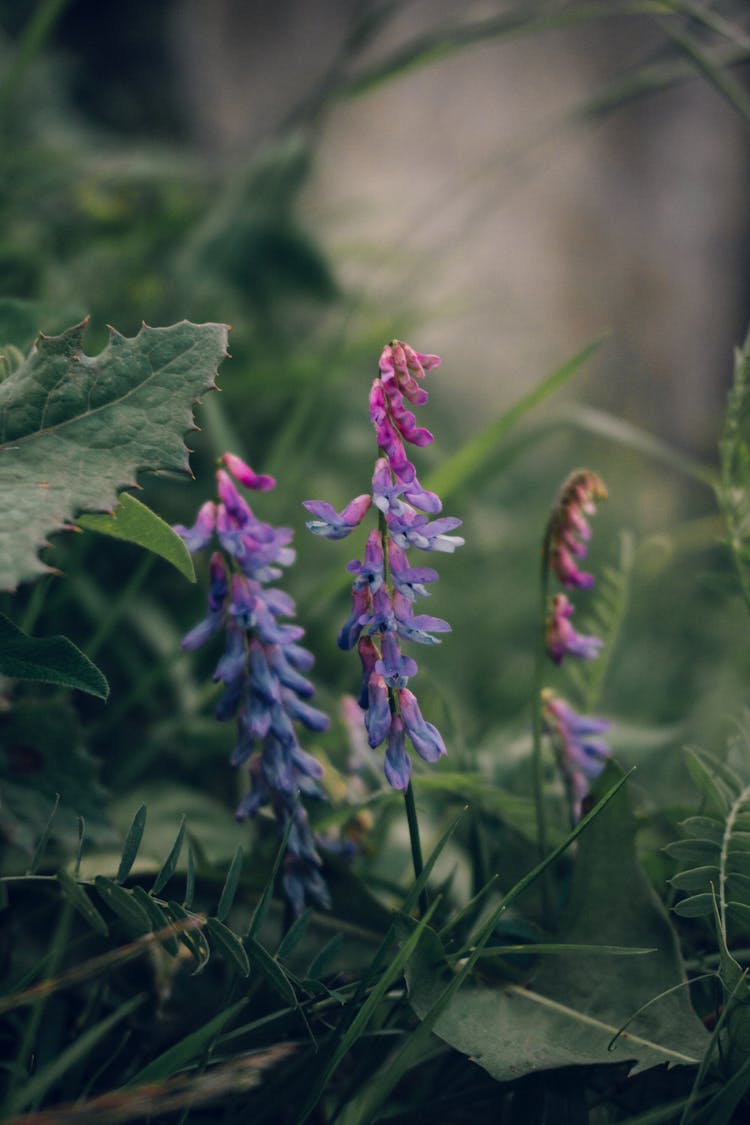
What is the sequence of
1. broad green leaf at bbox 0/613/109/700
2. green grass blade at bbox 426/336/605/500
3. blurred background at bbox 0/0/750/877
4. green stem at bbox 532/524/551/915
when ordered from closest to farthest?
broad green leaf at bbox 0/613/109/700 < green stem at bbox 532/524/551/915 < green grass blade at bbox 426/336/605/500 < blurred background at bbox 0/0/750/877

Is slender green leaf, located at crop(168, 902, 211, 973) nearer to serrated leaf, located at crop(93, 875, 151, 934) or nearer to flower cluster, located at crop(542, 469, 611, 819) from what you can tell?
serrated leaf, located at crop(93, 875, 151, 934)

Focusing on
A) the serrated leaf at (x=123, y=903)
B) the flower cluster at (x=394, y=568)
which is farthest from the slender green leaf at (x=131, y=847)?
the flower cluster at (x=394, y=568)

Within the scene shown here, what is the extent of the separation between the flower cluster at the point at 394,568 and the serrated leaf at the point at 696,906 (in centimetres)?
29

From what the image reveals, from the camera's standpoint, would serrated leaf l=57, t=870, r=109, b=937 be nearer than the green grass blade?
Yes

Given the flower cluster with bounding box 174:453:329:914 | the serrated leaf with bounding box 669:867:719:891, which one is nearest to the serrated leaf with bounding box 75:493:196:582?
the flower cluster with bounding box 174:453:329:914

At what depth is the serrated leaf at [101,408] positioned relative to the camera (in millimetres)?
848

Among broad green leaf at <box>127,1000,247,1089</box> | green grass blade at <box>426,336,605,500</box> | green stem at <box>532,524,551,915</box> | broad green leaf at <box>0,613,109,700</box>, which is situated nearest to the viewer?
broad green leaf at <box>127,1000,247,1089</box>

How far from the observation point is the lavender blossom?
103cm

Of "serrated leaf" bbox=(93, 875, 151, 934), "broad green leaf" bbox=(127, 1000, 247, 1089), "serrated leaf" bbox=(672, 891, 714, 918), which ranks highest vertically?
"serrated leaf" bbox=(672, 891, 714, 918)

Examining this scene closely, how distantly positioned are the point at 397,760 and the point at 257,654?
182 millimetres

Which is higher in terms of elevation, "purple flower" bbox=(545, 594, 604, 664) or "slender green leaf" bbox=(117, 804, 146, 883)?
"purple flower" bbox=(545, 594, 604, 664)

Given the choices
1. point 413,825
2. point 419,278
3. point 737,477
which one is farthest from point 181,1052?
point 419,278

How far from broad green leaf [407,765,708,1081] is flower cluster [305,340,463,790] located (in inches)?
9.1

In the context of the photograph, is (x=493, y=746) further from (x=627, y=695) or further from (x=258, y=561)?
(x=627, y=695)
